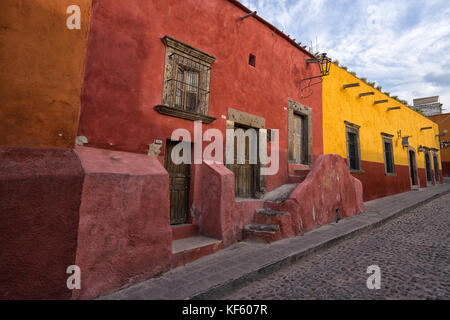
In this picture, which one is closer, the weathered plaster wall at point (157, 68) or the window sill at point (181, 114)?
the weathered plaster wall at point (157, 68)

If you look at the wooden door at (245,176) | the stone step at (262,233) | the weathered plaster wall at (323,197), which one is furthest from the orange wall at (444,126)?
the stone step at (262,233)

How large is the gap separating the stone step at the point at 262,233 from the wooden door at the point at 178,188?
136 centimetres

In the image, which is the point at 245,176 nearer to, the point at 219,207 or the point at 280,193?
the point at 280,193

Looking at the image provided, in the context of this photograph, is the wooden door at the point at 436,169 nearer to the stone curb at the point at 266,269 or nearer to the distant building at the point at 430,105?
the distant building at the point at 430,105

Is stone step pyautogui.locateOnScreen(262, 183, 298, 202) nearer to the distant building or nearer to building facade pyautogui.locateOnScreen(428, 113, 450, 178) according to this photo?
building facade pyautogui.locateOnScreen(428, 113, 450, 178)

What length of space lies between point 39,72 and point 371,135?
1316 cm

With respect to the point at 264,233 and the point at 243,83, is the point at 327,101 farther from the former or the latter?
the point at 264,233

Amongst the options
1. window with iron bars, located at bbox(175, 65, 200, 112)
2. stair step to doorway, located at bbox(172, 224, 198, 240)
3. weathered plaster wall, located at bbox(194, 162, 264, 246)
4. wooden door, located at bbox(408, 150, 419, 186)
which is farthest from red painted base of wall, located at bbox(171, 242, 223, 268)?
wooden door, located at bbox(408, 150, 419, 186)

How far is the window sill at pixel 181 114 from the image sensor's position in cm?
459

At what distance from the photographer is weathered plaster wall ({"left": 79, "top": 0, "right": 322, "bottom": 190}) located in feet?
13.1

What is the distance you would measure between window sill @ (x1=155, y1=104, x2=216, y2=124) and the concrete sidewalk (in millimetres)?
2785

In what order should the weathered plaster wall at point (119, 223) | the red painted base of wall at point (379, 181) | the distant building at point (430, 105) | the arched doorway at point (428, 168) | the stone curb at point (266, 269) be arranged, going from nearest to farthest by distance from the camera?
the weathered plaster wall at point (119, 223) → the stone curb at point (266, 269) → the red painted base of wall at point (379, 181) → the arched doorway at point (428, 168) → the distant building at point (430, 105)

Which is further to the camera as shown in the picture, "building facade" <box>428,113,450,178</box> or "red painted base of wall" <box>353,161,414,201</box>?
"building facade" <box>428,113,450,178</box>
